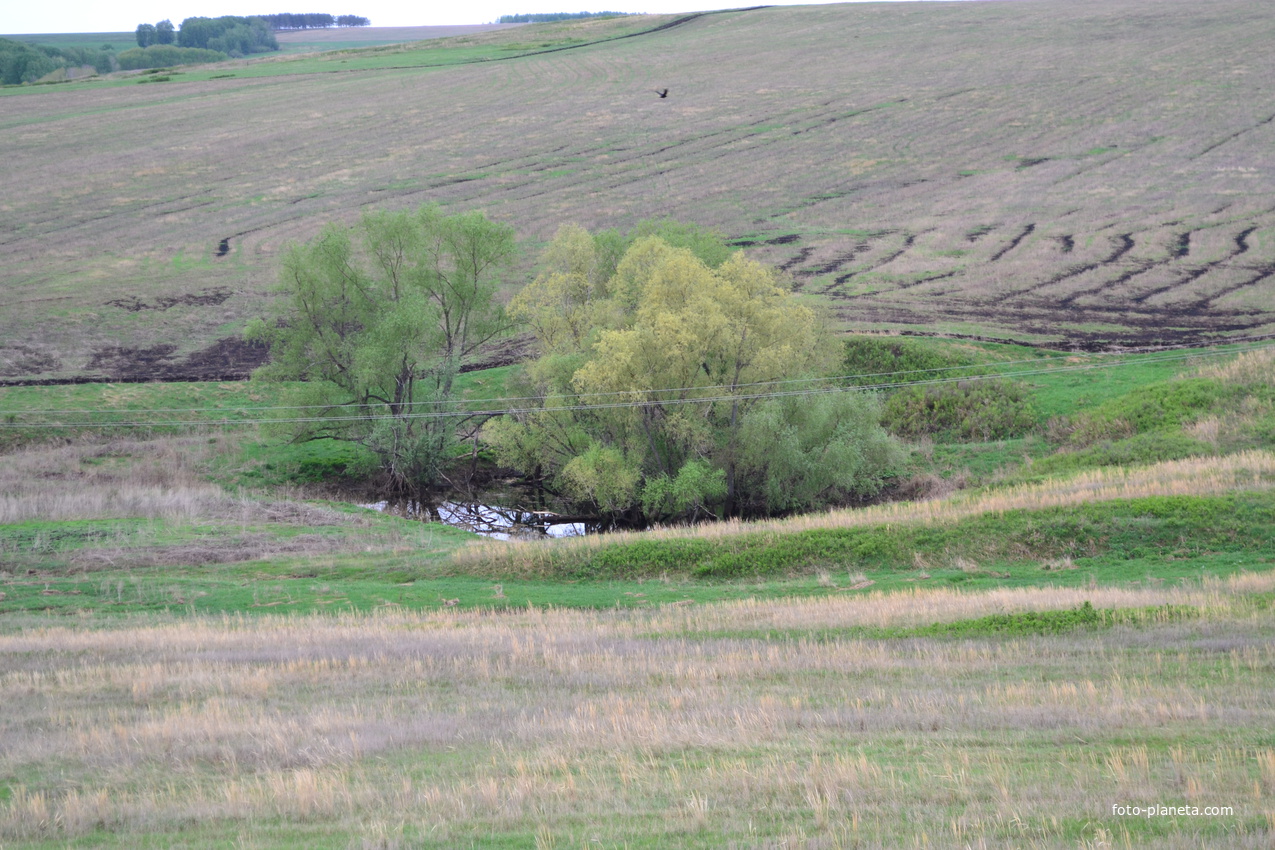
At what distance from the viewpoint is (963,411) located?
45031mm

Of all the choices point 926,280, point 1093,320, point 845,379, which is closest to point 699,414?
point 845,379

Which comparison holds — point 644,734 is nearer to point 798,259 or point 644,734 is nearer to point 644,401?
point 644,401

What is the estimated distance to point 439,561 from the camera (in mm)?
30156

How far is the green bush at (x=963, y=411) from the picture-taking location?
4397 centimetres

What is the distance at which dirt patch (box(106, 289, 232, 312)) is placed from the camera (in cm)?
6106

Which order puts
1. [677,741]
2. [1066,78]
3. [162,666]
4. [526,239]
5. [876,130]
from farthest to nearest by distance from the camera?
[1066,78]
[876,130]
[526,239]
[162,666]
[677,741]

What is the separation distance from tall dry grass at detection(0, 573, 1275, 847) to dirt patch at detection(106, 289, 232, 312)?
46.0 meters

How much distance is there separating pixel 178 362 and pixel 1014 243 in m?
52.5

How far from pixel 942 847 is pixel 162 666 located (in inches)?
536

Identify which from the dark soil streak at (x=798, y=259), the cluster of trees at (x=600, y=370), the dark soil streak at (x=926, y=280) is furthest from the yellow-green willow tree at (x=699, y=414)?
the dark soil streak at (x=798, y=259)

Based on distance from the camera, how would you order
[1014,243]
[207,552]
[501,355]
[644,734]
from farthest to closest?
1. [1014,243]
2. [501,355]
3. [207,552]
4. [644,734]

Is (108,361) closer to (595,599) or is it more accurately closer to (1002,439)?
(595,599)

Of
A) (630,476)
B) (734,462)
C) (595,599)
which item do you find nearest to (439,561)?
(595,599)

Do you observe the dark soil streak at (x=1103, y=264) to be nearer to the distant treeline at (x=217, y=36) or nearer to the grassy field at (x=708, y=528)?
the grassy field at (x=708, y=528)
